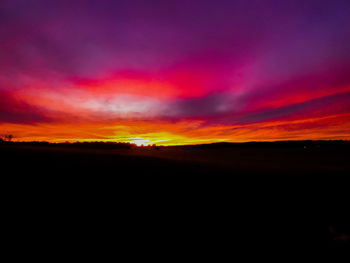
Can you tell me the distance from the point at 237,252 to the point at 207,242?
564mm

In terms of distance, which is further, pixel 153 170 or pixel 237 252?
pixel 153 170

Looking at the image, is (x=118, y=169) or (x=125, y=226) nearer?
(x=125, y=226)

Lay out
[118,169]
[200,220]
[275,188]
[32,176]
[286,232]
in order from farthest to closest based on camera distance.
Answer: [118,169]
[275,188]
[32,176]
[200,220]
[286,232]

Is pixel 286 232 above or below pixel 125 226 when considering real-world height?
below

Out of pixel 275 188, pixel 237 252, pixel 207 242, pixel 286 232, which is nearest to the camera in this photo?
pixel 237 252

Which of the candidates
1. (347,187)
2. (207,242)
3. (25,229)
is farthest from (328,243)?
(25,229)

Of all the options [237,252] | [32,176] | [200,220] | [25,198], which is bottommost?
[237,252]

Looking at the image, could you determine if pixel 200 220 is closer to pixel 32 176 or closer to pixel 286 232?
pixel 286 232

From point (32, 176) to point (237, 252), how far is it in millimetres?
5912

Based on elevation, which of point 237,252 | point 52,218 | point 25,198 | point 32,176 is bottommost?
point 237,252

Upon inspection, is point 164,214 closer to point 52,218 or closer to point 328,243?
point 52,218

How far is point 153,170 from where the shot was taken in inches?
294

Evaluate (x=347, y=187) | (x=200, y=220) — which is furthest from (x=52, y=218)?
(x=347, y=187)

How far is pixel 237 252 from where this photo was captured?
3.28m
